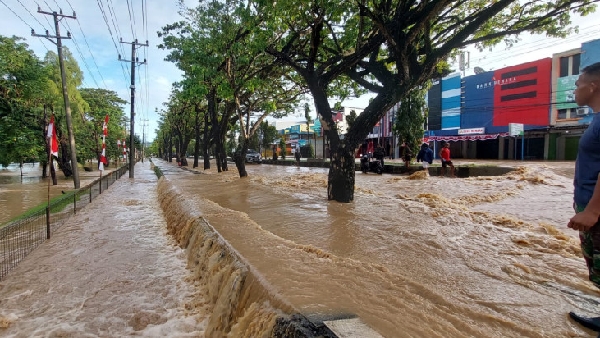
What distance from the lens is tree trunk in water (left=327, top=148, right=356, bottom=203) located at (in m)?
7.77

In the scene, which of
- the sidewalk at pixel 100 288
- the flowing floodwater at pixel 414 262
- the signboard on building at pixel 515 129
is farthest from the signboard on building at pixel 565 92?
the sidewalk at pixel 100 288

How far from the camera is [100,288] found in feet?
15.1

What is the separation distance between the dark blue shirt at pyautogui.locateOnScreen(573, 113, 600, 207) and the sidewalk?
3.56 m

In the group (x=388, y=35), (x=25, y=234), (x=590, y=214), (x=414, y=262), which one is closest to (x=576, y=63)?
(x=388, y=35)

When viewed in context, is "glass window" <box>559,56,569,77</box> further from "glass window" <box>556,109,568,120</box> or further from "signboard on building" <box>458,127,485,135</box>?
"signboard on building" <box>458,127,485,135</box>

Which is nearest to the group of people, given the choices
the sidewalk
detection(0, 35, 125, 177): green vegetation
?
the sidewalk

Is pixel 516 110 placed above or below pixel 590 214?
above

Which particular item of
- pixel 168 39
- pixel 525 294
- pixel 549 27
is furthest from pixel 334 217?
pixel 168 39

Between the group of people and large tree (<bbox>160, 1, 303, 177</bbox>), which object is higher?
large tree (<bbox>160, 1, 303, 177</bbox>)

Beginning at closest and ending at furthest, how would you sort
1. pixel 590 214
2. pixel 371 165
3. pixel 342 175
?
pixel 590 214
pixel 342 175
pixel 371 165

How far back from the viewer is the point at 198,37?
1301cm

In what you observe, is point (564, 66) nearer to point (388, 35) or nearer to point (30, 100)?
point (388, 35)

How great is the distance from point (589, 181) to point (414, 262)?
2.16 meters

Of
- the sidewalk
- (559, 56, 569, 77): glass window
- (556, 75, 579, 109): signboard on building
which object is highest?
(559, 56, 569, 77): glass window
